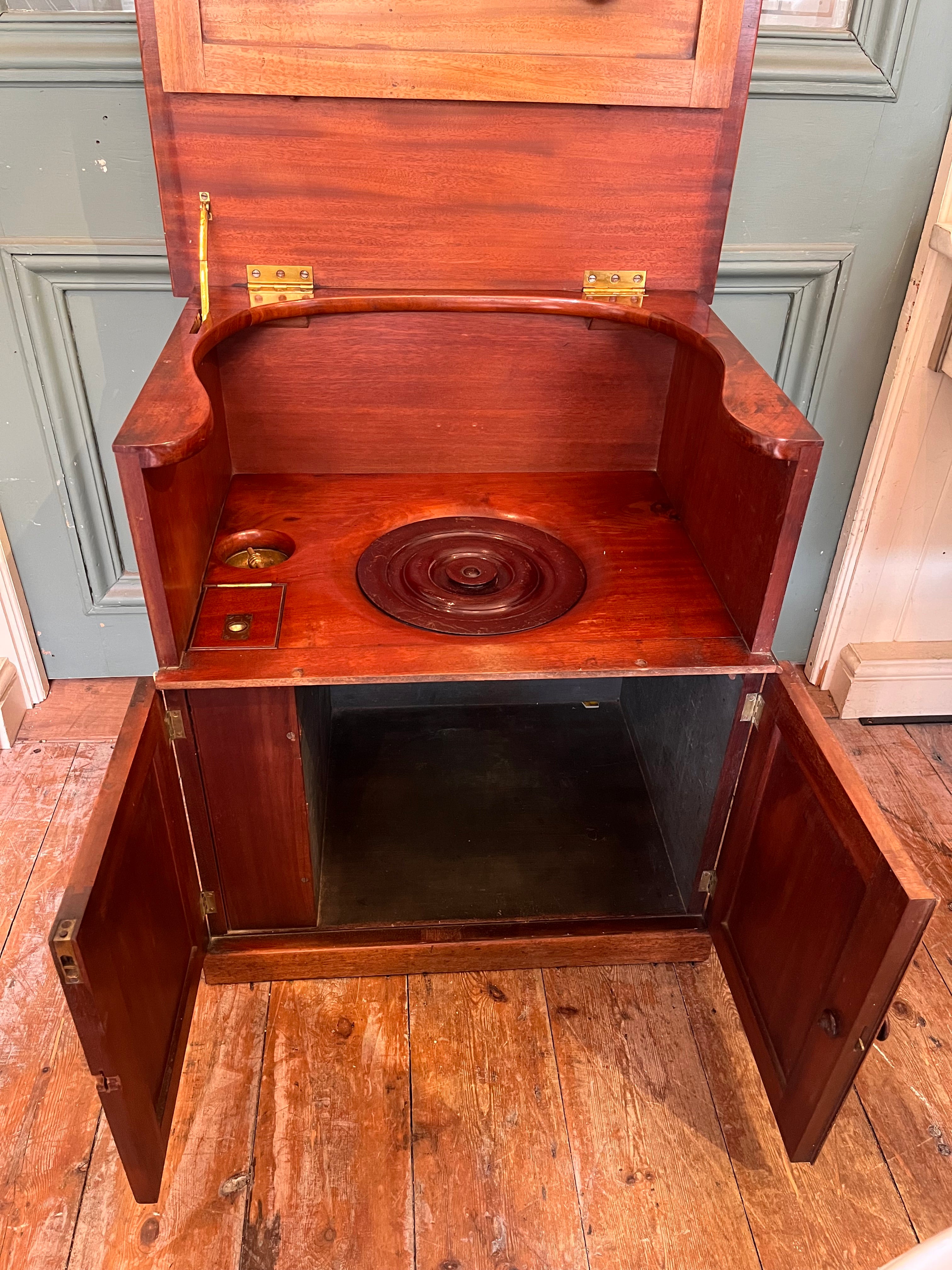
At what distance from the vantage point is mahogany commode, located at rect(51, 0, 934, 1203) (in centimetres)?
111

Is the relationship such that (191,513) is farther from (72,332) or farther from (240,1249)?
(240,1249)

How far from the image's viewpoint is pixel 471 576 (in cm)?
138

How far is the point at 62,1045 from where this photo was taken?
1.41 metres

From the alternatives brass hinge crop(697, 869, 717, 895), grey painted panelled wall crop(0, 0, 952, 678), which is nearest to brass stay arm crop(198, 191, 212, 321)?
grey painted panelled wall crop(0, 0, 952, 678)

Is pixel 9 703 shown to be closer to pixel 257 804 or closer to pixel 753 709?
pixel 257 804

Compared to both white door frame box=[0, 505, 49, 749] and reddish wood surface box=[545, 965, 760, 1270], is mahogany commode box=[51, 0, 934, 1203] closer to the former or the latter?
reddish wood surface box=[545, 965, 760, 1270]

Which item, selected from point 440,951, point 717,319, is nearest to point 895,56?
point 717,319

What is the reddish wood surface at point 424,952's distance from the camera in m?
1.46

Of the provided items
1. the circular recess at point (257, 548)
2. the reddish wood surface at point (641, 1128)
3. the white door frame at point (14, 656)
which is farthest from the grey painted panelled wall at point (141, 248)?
the reddish wood surface at point (641, 1128)

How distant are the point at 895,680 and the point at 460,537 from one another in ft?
3.58

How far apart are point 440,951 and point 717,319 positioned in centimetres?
103

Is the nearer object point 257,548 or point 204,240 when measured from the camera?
point 204,240

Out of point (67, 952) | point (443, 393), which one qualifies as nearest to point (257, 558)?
point (443, 393)

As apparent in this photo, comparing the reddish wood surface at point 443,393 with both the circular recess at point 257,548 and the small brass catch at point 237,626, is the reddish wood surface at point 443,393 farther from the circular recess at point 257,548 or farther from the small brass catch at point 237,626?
the small brass catch at point 237,626
